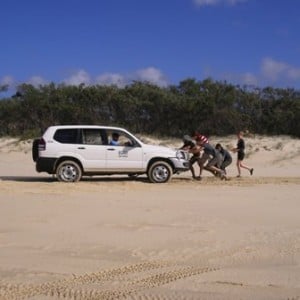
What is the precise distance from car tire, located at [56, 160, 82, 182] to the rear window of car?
1.94 feet

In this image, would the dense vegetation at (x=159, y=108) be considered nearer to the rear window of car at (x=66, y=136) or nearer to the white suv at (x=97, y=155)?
the white suv at (x=97, y=155)

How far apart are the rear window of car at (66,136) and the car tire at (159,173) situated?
7.73 feet

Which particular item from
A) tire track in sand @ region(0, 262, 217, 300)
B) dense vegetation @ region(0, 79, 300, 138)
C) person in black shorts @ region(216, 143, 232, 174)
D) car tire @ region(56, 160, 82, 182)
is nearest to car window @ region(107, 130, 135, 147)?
car tire @ region(56, 160, 82, 182)

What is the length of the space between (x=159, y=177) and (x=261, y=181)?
9.94 feet

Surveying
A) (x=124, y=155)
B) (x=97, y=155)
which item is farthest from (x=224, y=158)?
(x=97, y=155)

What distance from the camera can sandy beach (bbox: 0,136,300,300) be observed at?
6.55m

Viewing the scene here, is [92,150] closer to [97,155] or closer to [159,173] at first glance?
[97,155]

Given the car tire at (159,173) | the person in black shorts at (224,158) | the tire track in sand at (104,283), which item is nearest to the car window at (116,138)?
the car tire at (159,173)

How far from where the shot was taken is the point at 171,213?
1136cm

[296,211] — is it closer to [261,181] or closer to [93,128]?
[261,181]

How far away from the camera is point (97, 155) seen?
1750 cm

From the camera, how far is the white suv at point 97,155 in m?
17.3

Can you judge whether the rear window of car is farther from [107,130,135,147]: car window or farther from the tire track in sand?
the tire track in sand

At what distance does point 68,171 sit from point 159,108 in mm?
16568
